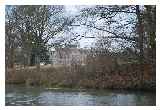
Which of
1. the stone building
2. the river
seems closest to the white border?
the river

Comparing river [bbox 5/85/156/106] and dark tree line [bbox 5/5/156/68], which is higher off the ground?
dark tree line [bbox 5/5/156/68]

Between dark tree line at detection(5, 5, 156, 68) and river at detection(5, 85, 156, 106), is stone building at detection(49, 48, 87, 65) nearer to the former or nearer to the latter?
dark tree line at detection(5, 5, 156, 68)

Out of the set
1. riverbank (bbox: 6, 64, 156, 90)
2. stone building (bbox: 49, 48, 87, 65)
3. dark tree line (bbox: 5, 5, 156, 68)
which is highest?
dark tree line (bbox: 5, 5, 156, 68)

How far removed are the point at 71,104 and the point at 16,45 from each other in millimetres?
775

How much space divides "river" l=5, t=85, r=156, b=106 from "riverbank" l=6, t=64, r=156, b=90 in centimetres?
5

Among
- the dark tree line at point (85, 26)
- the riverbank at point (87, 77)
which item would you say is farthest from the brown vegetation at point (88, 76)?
the dark tree line at point (85, 26)

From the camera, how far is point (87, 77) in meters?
5.46

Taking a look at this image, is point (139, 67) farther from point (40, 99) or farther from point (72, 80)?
point (40, 99)

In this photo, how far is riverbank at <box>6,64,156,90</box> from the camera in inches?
214

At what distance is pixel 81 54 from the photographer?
17.9ft

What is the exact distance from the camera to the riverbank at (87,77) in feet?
17.8
